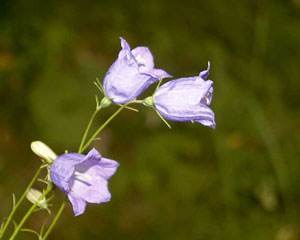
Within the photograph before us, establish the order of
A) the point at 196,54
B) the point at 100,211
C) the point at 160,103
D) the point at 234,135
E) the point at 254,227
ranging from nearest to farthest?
the point at 160,103 → the point at 100,211 → the point at 254,227 → the point at 234,135 → the point at 196,54

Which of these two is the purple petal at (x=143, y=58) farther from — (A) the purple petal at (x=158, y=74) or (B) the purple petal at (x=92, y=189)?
(B) the purple petal at (x=92, y=189)

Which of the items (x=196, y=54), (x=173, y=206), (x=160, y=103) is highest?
(x=160, y=103)

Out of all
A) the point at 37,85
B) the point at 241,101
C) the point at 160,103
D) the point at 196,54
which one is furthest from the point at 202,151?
the point at 160,103

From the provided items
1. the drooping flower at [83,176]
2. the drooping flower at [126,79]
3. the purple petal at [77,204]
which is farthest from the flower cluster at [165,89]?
the purple petal at [77,204]

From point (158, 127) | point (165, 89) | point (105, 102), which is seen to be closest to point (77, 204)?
point (105, 102)

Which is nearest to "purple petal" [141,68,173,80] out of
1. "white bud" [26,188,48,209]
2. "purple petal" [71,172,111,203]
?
"purple petal" [71,172,111,203]

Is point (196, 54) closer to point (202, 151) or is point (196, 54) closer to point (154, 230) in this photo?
point (202, 151)
